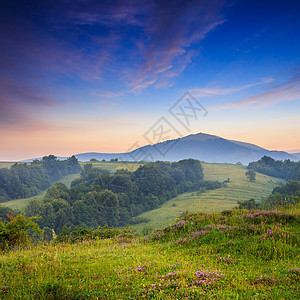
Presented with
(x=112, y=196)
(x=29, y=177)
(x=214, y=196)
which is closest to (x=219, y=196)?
(x=214, y=196)

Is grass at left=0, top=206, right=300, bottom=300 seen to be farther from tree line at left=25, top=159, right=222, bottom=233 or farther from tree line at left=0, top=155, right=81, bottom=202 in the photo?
tree line at left=0, top=155, right=81, bottom=202

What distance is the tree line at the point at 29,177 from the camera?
97250mm

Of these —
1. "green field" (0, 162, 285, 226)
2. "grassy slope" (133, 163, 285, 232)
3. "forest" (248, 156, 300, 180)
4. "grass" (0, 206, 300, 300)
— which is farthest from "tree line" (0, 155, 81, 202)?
"forest" (248, 156, 300, 180)

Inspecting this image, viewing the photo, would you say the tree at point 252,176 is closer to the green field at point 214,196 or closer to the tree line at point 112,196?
the green field at point 214,196

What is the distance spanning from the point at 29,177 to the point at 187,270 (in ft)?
406

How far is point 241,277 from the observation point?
18.4 feet

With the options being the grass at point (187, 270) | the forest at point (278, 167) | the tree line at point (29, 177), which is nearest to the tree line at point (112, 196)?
the tree line at point (29, 177)

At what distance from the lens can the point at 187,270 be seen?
6.15m

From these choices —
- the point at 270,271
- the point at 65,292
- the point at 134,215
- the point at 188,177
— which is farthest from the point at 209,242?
the point at 188,177

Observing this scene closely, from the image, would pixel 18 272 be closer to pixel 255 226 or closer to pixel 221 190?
pixel 255 226

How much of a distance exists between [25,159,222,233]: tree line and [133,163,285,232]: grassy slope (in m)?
6.58

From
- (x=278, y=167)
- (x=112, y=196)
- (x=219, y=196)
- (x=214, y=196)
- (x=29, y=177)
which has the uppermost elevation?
(x=29, y=177)

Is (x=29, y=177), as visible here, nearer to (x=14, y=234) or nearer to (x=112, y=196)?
(x=112, y=196)

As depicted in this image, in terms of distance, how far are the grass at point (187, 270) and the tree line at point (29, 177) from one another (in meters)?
107
